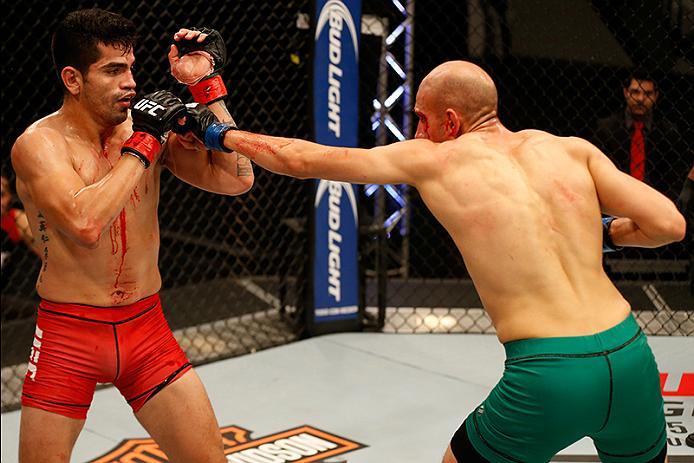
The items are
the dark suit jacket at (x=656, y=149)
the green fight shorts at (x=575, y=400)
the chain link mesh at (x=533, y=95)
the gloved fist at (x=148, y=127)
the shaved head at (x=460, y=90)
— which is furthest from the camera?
the dark suit jacket at (x=656, y=149)

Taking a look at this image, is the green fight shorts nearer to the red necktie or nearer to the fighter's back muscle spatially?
the fighter's back muscle

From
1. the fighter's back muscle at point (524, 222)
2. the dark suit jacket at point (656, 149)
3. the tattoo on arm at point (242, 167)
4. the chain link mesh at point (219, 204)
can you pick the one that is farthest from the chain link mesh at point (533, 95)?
the fighter's back muscle at point (524, 222)

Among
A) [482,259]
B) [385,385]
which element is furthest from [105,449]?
[482,259]

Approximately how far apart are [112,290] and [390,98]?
10.7 feet

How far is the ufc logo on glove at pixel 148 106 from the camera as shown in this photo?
257 centimetres

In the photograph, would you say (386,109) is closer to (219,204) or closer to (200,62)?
(219,204)

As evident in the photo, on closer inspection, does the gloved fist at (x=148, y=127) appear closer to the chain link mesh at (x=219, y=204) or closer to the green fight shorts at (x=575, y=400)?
the green fight shorts at (x=575, y=400)

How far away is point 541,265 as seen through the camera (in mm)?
2332

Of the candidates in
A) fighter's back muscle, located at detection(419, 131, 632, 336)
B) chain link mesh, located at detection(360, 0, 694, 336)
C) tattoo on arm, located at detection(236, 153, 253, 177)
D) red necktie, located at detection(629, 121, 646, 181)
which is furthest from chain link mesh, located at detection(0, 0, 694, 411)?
fighter's back muscle, located at detection(419, 131, 632, 336)

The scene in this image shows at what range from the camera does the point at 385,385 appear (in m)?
4.46

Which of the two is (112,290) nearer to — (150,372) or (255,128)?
(150,372)

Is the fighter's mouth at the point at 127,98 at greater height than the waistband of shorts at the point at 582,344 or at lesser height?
greater

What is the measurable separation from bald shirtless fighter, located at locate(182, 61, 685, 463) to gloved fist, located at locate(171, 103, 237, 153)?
402mm

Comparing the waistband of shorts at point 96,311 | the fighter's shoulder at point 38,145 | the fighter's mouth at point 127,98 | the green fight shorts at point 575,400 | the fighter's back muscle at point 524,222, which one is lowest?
the green fight shorts at point 575,400
